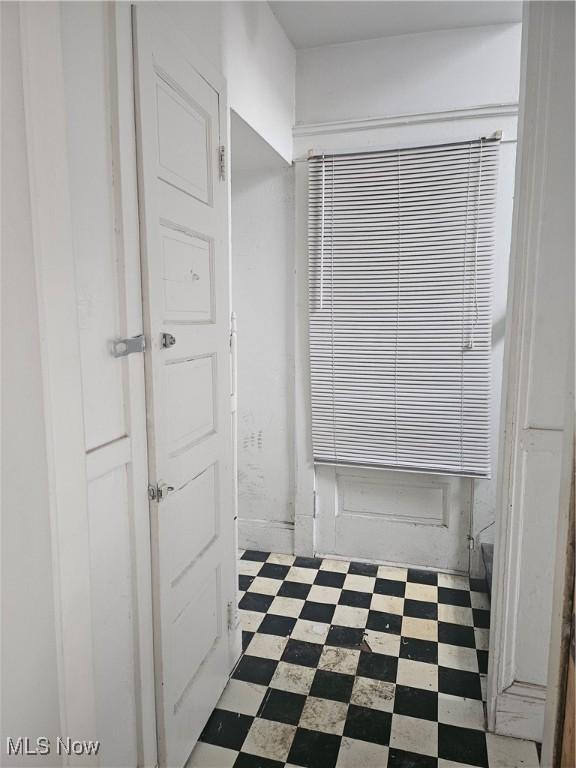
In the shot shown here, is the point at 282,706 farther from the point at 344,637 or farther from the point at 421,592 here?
the point at 421,592

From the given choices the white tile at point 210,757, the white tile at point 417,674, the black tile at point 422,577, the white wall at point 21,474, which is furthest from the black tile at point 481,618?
the white wall at point 21,474

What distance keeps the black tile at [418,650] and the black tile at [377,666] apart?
7cm

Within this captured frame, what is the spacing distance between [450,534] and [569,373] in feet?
7.31

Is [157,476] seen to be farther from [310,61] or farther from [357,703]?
[310,61]

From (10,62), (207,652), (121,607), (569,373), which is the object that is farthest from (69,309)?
(207,652)

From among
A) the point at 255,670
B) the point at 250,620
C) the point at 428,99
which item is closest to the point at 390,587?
the point at 250,620

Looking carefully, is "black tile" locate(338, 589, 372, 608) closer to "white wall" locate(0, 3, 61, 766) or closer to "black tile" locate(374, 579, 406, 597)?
"black tile" locate(374, 579, 406, 597)

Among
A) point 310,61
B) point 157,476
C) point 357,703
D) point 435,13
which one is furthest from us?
point 310,61

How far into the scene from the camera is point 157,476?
57.8 inches

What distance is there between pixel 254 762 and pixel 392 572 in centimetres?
145

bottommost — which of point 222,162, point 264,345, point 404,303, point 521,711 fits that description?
point 521,711

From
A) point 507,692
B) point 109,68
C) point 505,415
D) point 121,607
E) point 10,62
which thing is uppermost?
point 109,68

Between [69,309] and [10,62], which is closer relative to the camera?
[10,62]

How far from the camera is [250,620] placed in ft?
A: 8.22
